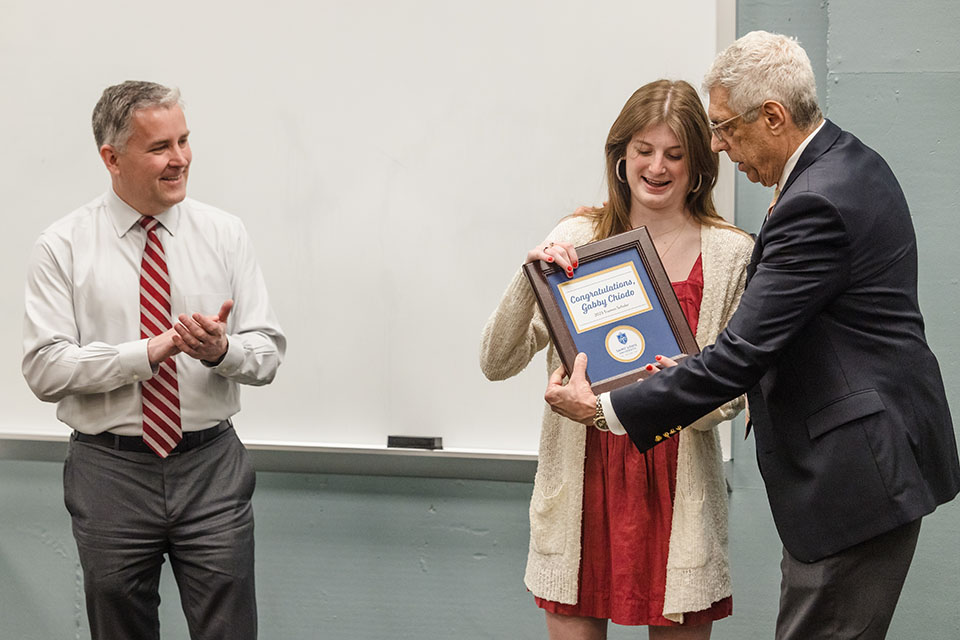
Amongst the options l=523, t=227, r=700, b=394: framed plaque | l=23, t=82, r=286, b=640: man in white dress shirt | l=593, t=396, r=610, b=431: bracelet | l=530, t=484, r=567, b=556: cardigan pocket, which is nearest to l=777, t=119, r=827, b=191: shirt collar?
l=523, t=227, r=700, b=394: framed plaque

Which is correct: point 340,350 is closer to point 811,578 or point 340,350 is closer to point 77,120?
point 77,120

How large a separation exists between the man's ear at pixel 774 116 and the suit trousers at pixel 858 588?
0.75m

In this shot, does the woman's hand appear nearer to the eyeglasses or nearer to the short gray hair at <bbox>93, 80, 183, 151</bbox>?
the eyeglasses

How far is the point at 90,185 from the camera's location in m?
3.26

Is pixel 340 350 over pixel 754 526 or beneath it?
over

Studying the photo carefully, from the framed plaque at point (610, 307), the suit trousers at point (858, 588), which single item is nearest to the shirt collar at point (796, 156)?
the framed plaque at point (610, 307)

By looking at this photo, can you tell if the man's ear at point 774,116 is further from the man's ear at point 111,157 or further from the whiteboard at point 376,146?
the man's ear at point 111,157

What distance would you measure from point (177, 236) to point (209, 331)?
0.37m

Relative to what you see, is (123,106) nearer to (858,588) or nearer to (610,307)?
(610,307)

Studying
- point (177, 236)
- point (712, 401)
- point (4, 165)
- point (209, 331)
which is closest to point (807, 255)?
point (712, 401)

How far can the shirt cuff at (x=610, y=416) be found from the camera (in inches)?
80.7

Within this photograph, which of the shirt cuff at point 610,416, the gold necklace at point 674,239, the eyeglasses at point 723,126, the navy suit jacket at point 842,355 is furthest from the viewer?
the gold necklace at point 674,239

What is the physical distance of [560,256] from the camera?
214 cm

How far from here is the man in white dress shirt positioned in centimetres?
248
